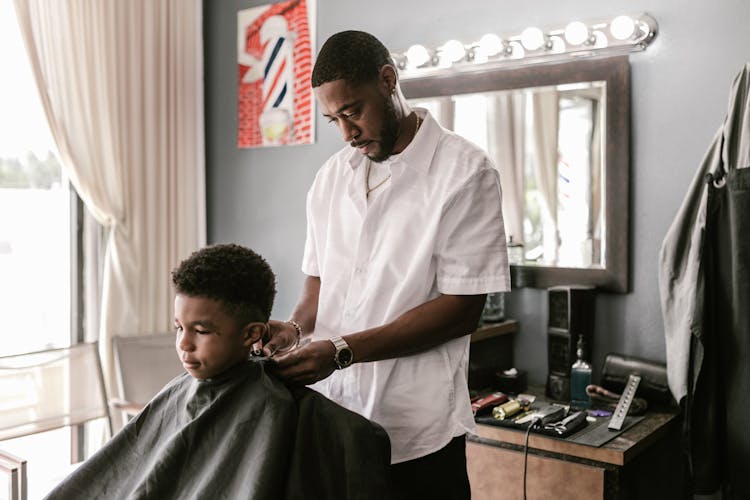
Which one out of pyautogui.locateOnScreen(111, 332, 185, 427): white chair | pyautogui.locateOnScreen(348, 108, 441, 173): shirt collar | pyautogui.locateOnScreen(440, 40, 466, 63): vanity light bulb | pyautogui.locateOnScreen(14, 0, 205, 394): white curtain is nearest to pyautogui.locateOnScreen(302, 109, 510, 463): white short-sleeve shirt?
pyautogui.locateOnScreen(348, 108, 441, 173): shirt collar

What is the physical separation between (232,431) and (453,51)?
164 cm

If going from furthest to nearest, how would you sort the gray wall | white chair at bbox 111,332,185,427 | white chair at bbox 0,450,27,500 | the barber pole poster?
the barber pole poster < white chair at bbox 111,332,185,427 < the gray wall < white chair at bbox 0,450,27,500

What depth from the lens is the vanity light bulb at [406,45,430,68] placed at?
2531 millimetres

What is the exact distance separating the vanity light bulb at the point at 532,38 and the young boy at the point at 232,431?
1413 mm

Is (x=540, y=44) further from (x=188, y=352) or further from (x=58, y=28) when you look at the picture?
(x=58, y=28)

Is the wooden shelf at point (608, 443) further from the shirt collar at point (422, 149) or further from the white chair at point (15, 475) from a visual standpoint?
the white chair at point (15, 475)

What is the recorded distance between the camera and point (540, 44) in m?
2.29

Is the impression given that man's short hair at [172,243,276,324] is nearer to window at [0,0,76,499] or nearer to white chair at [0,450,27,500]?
white chair at [0,450,27,500]

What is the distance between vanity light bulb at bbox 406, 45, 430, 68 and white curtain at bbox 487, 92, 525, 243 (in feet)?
0.90

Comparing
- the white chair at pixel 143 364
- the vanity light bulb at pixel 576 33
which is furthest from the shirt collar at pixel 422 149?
the white chair at pixel 143 364

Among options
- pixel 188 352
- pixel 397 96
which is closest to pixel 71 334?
pixel 188 352

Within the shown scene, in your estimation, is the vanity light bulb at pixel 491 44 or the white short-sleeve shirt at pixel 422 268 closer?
the white short-sleeve shirt at pixel 422 268

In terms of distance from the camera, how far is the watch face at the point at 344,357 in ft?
3.98

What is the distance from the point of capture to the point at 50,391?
2461mm
